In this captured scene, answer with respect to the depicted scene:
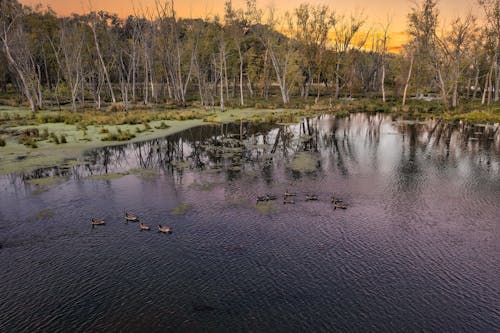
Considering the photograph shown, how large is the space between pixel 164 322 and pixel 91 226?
7801mm

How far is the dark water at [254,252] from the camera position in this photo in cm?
1013

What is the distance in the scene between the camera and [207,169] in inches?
994

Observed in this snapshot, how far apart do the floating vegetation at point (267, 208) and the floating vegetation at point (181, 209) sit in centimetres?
333

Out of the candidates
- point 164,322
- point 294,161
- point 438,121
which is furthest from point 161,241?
point 438,121

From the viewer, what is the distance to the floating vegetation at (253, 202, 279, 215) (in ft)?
57.1

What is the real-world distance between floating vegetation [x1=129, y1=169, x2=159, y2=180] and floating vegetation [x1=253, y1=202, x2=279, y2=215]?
848cm

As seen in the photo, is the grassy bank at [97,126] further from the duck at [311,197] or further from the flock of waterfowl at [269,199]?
the duck at [311,197]

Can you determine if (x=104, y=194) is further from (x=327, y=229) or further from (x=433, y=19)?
(x=433, y=19)

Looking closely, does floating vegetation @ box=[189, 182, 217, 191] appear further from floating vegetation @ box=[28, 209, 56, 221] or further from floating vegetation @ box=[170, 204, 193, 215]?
floating vegetation @ box=[28, 209, 56, 221]

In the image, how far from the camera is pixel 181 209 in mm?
17750

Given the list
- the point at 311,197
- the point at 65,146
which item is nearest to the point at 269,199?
the point at 311,197

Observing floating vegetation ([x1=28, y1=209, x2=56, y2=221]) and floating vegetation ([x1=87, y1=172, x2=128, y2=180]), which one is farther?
floating vegetation ([x1=87, y1=172, x2=128, y2=180])

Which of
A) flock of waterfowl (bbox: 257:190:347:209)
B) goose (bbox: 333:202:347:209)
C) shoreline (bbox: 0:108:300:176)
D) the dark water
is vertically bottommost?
the dark water

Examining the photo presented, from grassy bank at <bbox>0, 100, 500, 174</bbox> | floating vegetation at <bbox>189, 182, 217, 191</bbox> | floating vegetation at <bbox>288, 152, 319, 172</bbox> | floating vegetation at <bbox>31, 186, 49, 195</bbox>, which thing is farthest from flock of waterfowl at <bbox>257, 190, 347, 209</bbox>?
grassy bank at <bbox>0, 100, 500, 174</bbox>
